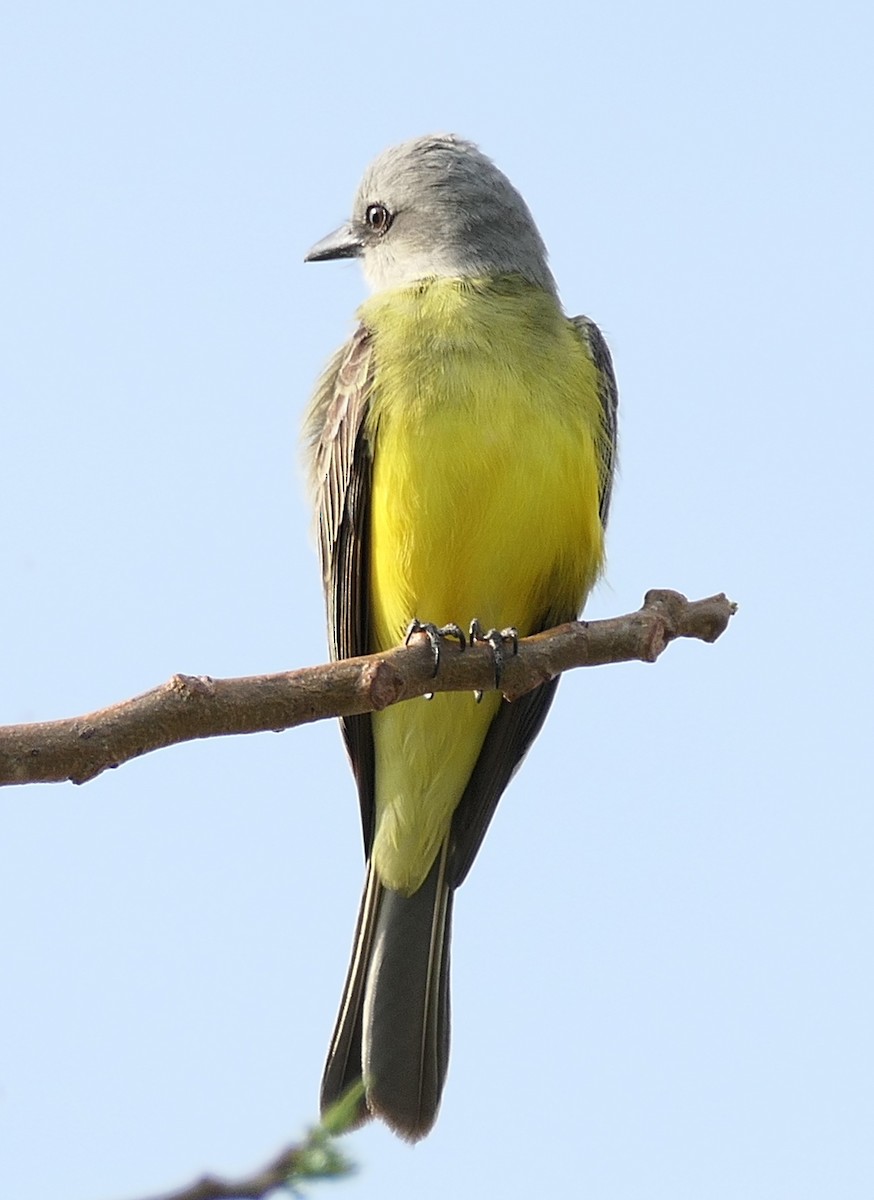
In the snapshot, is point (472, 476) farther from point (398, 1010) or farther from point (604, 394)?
point (398, 1010)

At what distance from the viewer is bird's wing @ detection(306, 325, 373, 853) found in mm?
6172

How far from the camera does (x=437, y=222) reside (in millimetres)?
7309

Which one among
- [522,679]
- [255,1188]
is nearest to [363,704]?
[522,679]

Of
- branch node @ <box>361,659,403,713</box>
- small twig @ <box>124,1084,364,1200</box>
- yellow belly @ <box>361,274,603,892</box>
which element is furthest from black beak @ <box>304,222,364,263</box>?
small twig @ <box>124,1084,364,1200</box>

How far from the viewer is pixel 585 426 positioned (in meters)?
6.31

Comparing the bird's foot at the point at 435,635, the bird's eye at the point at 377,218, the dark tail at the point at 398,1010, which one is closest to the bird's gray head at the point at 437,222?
the bird's eye at the point at 377,218

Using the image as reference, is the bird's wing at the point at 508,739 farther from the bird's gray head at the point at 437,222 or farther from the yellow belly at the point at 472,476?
the bird's gray head at the point at 437,222

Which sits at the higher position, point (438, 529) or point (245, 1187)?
point (438, 529)

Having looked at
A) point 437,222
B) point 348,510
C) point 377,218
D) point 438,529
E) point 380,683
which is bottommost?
point 380,683

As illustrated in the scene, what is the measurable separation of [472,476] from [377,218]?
2369mm

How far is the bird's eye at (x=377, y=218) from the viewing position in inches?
301

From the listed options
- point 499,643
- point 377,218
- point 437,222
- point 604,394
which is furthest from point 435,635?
point 377,218

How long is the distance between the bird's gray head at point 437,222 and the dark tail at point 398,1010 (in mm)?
2622

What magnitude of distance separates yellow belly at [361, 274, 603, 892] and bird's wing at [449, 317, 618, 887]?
0.45 feet
